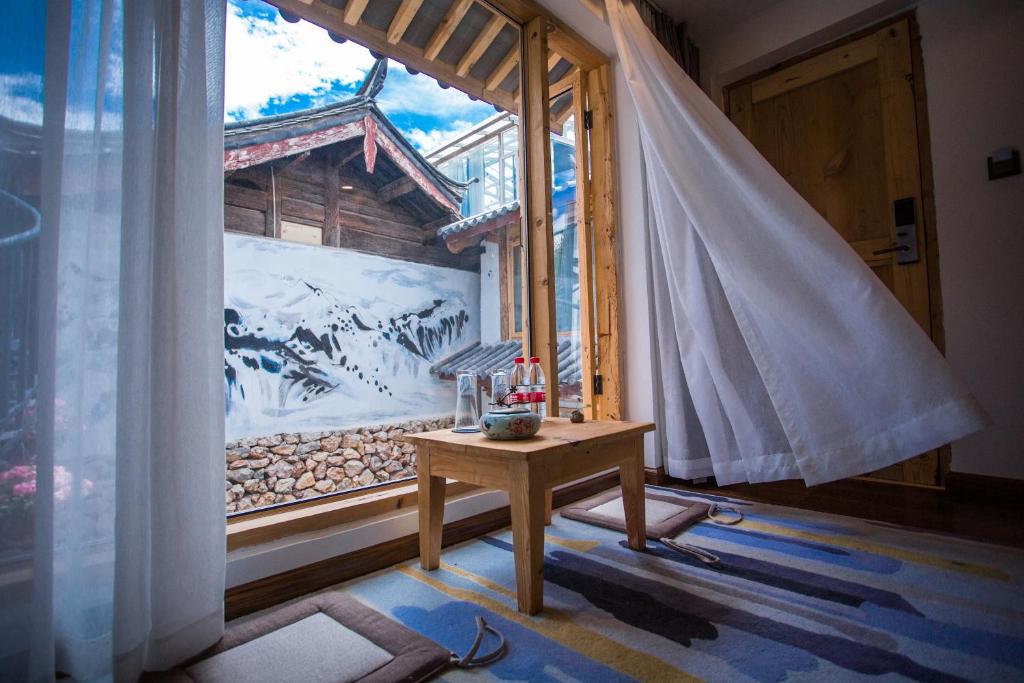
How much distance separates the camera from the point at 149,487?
90cm

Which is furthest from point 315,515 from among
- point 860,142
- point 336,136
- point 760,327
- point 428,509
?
point 860,142

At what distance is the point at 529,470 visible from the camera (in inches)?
44.9

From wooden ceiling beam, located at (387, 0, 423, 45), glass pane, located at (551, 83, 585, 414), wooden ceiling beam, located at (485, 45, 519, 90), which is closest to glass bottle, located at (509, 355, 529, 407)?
glass pane, located at (551, 83, 585, 414)

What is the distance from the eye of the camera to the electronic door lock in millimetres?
2217

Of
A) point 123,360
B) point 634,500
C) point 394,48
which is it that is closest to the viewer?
point 123,360

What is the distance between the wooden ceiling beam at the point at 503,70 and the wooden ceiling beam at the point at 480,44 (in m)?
Result: 0.10

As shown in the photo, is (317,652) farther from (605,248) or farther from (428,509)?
(605,248)

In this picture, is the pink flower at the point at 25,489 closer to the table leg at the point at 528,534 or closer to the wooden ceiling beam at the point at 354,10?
the table leg at the point at 528,534

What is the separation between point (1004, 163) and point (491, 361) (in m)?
2.51

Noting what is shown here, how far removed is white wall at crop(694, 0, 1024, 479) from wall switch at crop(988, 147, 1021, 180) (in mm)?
28

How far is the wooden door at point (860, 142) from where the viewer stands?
2.24m

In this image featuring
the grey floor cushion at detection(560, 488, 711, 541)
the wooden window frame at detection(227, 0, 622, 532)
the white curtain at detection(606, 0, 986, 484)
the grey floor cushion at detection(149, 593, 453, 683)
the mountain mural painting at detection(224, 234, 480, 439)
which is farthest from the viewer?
the mountain mural painting at detection(224, 234, 480, 439)

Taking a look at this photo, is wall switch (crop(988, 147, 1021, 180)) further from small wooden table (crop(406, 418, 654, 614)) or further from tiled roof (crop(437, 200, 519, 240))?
tiled roof (crop(437, 200, 519, 240))

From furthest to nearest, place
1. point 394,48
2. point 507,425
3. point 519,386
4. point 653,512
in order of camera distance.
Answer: point 394,48
point 653,512
point 519,386
point 507,425
